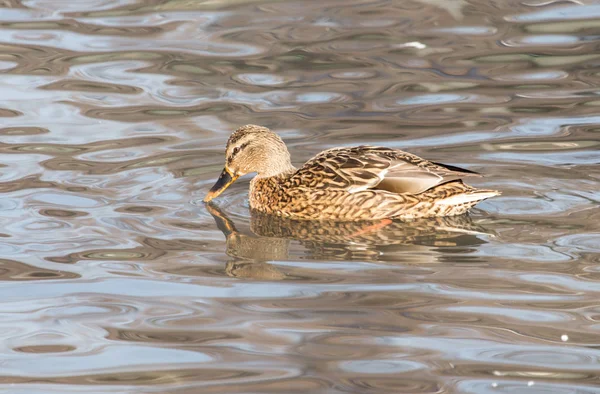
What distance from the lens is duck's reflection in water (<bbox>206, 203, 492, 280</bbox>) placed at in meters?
8.47

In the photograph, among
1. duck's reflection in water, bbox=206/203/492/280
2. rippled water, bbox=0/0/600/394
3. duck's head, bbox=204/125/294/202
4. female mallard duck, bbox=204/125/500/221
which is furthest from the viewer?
duck's head, bbox=204/125/294/202

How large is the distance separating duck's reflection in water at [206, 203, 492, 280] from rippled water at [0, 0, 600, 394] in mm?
32

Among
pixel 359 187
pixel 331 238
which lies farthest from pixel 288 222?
pixel 331 238

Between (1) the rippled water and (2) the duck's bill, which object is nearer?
(1) the rippled water

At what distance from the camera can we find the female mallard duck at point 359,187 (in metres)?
9.52

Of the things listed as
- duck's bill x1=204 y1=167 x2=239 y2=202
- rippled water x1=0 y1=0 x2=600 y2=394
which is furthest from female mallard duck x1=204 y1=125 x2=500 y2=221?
rippled water x1=0 y1=0 x2=600 y2=394

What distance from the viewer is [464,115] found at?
12.5 m

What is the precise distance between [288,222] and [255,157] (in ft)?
2.69

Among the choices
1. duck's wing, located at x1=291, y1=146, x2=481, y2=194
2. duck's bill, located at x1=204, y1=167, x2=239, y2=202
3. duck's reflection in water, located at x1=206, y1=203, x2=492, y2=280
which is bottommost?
duck's reflection in water, located at x1=206, y1=203, x2=492, y2=280

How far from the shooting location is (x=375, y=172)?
9.73 metres

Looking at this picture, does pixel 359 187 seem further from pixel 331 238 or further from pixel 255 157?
pixel 255 157

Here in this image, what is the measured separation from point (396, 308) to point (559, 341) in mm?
1000

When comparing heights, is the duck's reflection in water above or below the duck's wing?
below

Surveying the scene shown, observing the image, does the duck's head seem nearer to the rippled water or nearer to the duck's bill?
the duck's bill
